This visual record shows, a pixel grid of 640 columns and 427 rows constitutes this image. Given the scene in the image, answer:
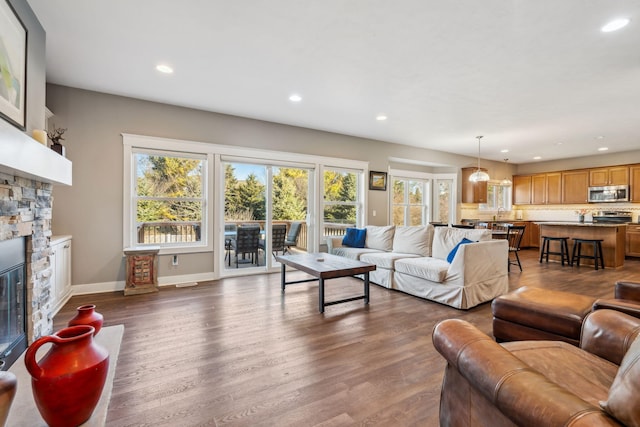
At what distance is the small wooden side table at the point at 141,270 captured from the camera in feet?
13.0

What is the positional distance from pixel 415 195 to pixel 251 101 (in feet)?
17.4

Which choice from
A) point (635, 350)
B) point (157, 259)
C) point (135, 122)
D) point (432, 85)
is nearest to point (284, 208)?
point (157, 259)

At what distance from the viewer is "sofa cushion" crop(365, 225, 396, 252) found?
520 cm

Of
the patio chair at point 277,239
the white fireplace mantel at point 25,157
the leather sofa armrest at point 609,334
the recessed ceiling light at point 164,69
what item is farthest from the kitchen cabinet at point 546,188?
the white fireplace mantel at point 25,157

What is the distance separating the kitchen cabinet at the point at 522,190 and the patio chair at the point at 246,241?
8.76m

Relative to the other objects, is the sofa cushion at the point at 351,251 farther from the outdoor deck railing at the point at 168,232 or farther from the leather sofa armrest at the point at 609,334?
the leather sofa armrest at the point at 609,334

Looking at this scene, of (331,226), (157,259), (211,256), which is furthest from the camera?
(331,226)

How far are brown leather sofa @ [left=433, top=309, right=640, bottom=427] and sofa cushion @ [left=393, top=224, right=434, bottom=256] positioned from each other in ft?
9.71

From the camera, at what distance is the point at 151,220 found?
4.49m

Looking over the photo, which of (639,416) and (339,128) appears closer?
(639,416)

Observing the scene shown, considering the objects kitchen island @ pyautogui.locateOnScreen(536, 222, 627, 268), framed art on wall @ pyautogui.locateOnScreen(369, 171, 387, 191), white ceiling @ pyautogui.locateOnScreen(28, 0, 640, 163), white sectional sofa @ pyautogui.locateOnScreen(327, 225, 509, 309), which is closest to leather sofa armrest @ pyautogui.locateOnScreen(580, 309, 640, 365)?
white sectional sofa @ pyautogui.locateOnScreen(327, 225, 509, 309)

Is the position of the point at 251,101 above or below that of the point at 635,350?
above

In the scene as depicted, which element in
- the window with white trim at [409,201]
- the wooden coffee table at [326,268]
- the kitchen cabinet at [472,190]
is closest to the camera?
the wooden coffee table at [326,268]

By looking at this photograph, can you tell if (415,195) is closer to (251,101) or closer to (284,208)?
(284,208)
